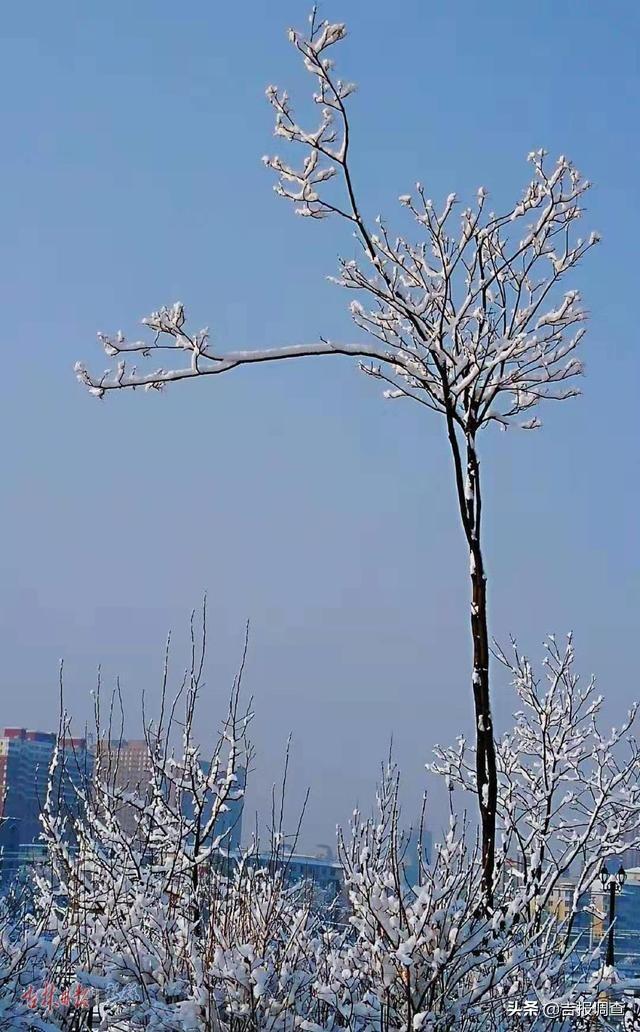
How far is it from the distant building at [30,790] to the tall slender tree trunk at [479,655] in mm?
2023

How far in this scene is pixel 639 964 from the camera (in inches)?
525

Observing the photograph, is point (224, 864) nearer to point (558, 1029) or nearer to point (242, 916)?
point (242, 916)

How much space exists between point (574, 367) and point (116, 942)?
2.79 m

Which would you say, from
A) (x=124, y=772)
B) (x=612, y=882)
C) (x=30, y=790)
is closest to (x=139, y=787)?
(x=124, y=772)

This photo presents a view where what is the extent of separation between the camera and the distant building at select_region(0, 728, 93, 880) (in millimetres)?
5754

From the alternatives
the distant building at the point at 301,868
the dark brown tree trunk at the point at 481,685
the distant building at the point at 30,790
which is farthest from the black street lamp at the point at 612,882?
the dark brown tree trunk at the point at 481,685

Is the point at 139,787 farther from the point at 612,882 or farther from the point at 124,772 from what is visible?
the point at 612,882

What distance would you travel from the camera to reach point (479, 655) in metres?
4.31

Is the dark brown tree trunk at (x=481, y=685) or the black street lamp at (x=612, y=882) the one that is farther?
the black street lamp at (x=612, y=882)

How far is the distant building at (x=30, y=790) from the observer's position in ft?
18.9

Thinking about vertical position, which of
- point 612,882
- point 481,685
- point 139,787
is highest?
point 481,685

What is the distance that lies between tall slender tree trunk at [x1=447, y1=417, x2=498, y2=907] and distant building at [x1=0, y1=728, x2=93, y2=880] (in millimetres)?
2023

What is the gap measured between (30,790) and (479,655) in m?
7.02

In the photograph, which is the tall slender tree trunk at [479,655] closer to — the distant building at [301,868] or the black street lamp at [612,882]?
the distant building at [301,868]
